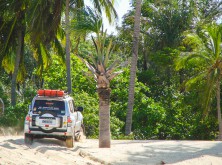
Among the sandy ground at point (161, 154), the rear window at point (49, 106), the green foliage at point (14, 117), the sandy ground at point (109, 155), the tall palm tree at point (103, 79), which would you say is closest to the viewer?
the sandy ground at point (109, 155)

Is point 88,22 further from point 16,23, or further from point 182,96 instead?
point 182,96

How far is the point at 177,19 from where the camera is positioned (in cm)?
3183

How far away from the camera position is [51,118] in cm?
1544

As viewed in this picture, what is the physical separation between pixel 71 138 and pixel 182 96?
15.6 m

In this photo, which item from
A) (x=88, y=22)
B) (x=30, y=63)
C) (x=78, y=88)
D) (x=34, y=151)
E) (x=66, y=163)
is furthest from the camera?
→ (x=30, y=63)

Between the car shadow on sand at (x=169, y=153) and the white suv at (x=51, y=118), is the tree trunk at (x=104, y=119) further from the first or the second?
the car shadow on sand at (x=169, y=153)

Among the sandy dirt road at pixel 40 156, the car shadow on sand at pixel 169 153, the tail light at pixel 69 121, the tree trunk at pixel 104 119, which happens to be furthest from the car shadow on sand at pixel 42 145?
the car shadow on sand at pixel 169 153

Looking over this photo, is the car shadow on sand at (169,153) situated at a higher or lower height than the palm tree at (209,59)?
lower

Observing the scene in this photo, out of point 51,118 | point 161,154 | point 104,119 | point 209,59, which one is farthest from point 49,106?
point 209,59

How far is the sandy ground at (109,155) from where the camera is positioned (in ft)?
39.2

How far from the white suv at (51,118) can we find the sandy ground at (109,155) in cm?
47

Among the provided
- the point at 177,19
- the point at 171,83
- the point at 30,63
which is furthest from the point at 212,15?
the point at 30,63

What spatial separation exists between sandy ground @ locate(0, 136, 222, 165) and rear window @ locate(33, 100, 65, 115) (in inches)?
43.7

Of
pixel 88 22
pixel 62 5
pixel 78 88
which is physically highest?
pixel 62 5
